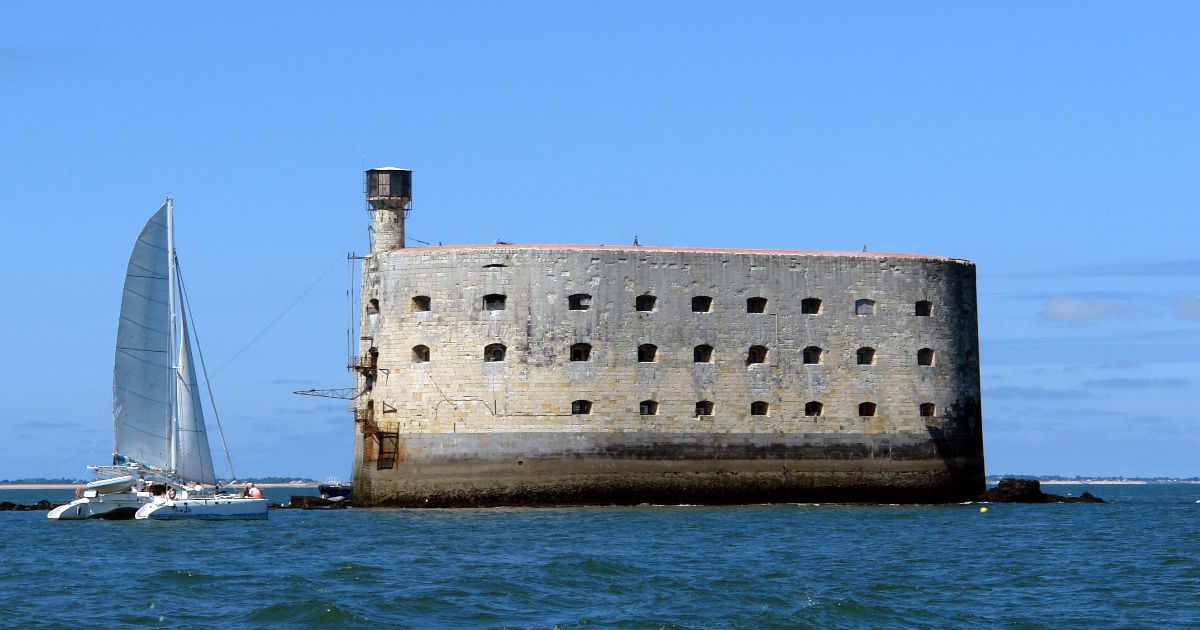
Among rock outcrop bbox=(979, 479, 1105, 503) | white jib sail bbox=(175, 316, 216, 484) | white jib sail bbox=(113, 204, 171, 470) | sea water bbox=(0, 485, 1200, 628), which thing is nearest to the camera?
sea water bbox=(0, 485, 1200, 628)

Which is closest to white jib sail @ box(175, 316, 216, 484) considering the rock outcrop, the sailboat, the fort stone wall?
the sailboat

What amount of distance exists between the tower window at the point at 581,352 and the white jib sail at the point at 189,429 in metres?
7.79

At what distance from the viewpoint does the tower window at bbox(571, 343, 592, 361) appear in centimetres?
3772

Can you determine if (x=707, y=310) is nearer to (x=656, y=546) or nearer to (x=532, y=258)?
(x=532, y=258)

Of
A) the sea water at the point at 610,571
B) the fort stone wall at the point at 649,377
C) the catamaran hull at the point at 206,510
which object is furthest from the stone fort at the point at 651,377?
the catamaran hull at the point at 206,510

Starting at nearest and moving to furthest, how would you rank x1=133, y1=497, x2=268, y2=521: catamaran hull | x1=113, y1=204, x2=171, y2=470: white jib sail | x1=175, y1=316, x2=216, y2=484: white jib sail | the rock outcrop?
x1=113, y1=204, x2=171, y2=470: white jib sail < x1=133, y1=497, x2=268, y2=521: catamaran hull < x1=175, y1=316, x2=216, y2=484: white jib sail < the rock outcrop

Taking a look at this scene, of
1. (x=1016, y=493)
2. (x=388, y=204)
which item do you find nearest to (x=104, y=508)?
(x=388, y=204)

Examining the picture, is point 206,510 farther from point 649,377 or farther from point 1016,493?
point 1016,493

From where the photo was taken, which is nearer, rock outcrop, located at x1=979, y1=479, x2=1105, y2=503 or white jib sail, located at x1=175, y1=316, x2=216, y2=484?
white jib sail, located at x1=175, y1=316, x2=216, y2=484

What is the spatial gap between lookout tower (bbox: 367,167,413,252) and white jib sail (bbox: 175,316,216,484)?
206 inches

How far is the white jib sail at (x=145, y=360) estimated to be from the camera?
36.1 m

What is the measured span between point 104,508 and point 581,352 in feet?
34.3

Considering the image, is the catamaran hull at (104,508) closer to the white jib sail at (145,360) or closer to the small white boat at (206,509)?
the small white boat at (206,509)

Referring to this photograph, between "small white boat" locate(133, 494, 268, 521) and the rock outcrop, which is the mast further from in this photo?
the rock outcrop
